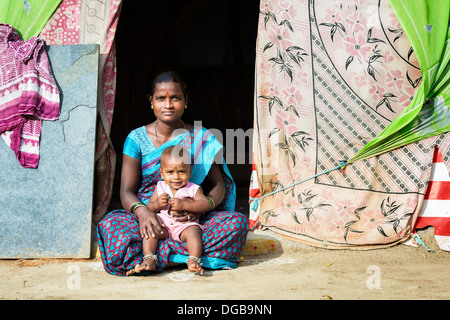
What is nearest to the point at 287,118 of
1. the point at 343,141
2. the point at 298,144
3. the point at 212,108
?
the point at 298,144

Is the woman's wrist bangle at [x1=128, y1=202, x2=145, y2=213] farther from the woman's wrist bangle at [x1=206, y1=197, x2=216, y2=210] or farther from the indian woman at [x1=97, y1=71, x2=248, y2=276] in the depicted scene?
the woman's wrist bangle at [x1=206, y1=197, x2=216, y2=210]

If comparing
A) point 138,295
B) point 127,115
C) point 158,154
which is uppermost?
point 127,115

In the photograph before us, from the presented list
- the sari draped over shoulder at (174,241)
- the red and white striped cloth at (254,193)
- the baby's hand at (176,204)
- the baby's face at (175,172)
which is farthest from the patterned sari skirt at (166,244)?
the red and white striped cloth at (254,193)

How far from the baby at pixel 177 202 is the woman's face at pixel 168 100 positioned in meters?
0.31

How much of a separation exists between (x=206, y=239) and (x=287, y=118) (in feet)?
3.90

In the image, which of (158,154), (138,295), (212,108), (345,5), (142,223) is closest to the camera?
(138,295)

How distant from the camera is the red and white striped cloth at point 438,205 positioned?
12.4 feet

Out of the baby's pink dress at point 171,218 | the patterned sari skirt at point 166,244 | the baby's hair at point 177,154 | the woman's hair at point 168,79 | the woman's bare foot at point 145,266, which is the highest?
the woman's hair at point 168,79

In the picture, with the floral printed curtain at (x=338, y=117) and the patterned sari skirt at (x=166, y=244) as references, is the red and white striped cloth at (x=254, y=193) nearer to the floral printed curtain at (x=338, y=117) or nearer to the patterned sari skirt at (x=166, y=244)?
the floral printed curtain at (x=338, y=117)

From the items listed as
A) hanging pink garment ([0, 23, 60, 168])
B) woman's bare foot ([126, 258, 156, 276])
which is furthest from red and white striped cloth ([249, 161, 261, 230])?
hanging pink garment ([0, 23, 60, 168])

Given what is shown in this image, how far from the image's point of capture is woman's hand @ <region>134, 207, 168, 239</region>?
3.23m

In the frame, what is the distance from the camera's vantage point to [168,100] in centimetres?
352

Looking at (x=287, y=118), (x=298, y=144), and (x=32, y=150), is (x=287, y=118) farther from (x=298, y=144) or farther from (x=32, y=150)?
(x=32, y=150)

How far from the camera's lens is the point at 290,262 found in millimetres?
3602
